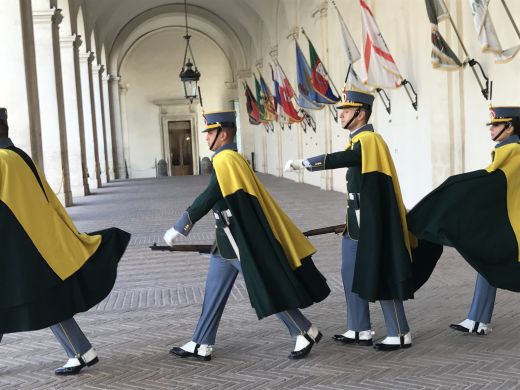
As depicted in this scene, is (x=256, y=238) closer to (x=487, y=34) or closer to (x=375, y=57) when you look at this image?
(x=487, y=34)

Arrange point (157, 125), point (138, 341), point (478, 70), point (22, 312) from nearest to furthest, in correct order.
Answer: point (22, 312) → point (138, 341) → point (478, 70) → point (157, 125)

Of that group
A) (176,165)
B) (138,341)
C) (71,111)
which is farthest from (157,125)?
(138,341)

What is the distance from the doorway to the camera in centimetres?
3945

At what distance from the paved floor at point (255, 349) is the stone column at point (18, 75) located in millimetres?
6733

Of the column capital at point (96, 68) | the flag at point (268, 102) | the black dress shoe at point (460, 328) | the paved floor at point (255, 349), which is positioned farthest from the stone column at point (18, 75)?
the column capital at point (96, 68)

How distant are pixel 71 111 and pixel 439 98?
12612 mm

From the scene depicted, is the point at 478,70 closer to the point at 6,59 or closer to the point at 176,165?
the point at 6,59

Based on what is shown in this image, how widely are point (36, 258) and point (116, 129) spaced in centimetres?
3303

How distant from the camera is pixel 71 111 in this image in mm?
20500

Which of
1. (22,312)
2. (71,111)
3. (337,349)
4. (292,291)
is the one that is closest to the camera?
(22,312)

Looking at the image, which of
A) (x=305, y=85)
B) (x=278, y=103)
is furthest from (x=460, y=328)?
(x=278, y=103)

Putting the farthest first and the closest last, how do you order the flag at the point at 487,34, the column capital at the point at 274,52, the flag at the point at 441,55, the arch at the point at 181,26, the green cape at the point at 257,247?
1. the arch at the point at 181,26
2. the column capital at the point at 274,52
3. the flag at the point at 441,55
4. the flag at the point at 487,34
5. the green cape at the point at 257,247

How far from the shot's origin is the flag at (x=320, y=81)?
52.0 feet

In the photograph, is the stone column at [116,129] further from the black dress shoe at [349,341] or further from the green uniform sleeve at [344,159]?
the green uniform sleeve at [344,159]
